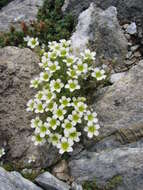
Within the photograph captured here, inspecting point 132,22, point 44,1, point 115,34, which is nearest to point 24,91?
point 115,34

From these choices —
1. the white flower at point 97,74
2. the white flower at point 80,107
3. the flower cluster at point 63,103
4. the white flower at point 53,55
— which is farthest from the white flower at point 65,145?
the white flower at point 53,55

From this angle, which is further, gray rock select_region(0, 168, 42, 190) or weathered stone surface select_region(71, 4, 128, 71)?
weathered stone surface select_region(71, 4, 128, 71)

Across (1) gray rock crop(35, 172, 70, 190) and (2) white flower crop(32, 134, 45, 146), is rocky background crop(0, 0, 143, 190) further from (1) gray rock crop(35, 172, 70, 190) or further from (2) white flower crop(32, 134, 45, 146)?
(2) white flower crop(32, 134, 45, 146)

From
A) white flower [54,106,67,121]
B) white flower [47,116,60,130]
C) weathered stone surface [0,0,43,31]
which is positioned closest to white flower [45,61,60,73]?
white flower [54,106,67,121]

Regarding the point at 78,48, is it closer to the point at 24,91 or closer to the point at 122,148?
the point at 24,91

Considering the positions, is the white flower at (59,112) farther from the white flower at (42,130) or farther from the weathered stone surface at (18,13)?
the weathered stone surface at (18,13)

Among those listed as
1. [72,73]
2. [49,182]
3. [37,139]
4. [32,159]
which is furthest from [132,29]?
[49,182]
